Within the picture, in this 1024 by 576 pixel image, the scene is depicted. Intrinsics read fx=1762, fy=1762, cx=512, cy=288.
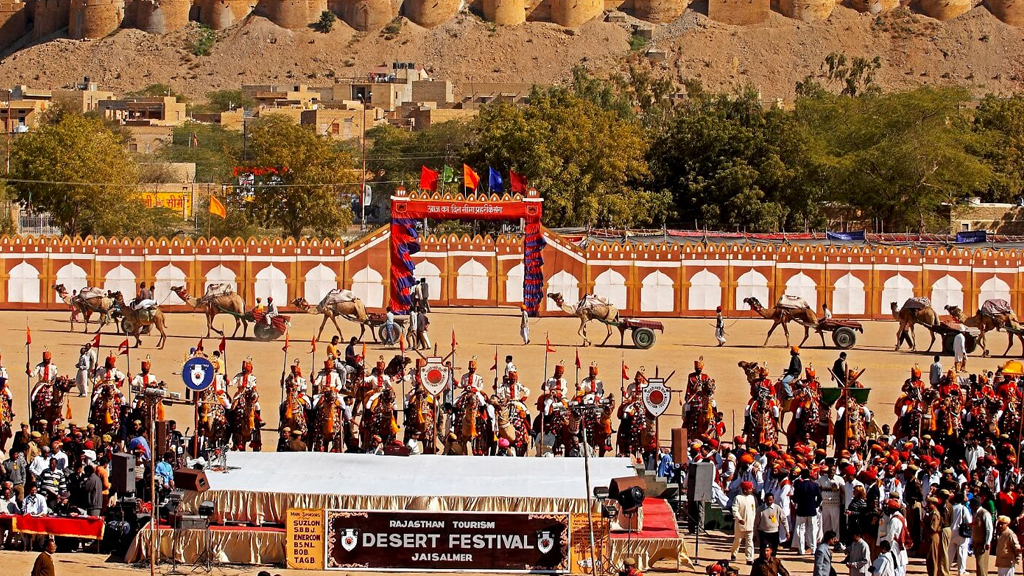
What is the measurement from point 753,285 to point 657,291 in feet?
8.19

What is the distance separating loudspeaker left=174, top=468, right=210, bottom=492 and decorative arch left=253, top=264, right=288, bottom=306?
25.7 metres

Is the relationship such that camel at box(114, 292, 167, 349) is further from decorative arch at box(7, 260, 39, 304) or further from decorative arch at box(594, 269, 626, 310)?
decorative arch at box(594, 269, 626, 310)

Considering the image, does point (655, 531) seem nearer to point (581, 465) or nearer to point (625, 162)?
point (581, 465)

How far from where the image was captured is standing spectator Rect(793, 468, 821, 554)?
21031 millimetres

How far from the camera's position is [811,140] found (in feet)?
229

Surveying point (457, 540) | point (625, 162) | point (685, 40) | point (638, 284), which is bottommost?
point (457, 540)

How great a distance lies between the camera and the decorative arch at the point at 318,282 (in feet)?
150

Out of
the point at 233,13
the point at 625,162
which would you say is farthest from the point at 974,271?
the point at 233,13

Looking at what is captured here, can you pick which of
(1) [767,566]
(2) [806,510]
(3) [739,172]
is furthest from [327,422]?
(3) [739,172]

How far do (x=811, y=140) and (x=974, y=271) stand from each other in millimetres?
24543

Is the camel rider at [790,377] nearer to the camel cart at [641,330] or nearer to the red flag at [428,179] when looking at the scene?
the camel cart at [641,330]

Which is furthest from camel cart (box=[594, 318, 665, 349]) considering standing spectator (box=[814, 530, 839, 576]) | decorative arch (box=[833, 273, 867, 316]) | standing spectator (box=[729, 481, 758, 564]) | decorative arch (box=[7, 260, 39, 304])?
standing spectator (box=[814, 530, 839, 576])

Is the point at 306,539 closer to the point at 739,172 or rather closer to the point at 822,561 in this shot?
the point at 822,561

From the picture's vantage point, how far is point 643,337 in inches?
1497
